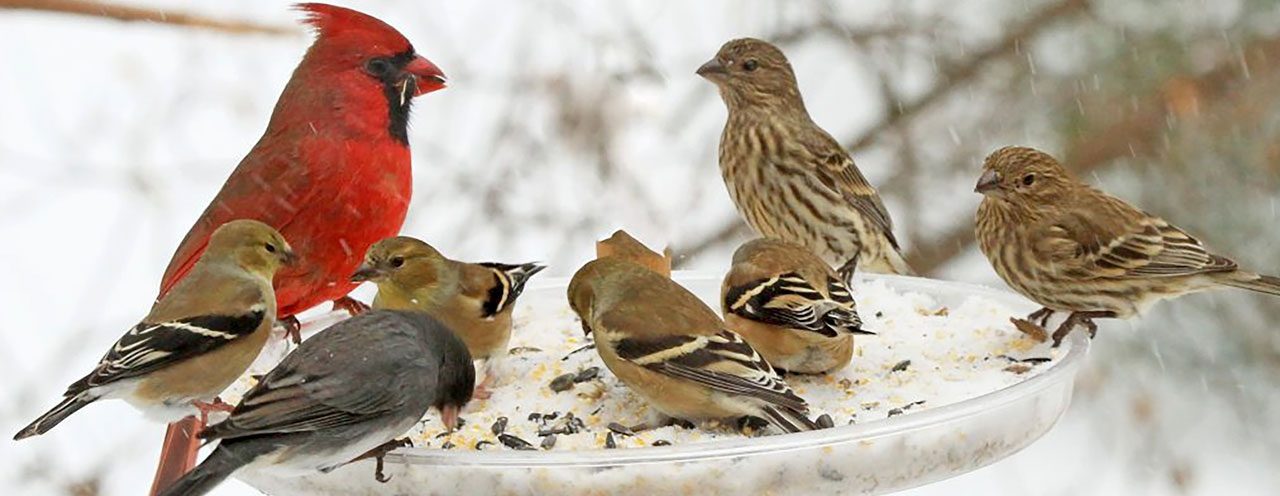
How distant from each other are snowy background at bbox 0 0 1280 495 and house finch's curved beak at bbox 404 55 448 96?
2024 mm

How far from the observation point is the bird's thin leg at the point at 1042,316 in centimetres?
401

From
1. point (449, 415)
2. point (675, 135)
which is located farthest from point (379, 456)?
point (675, 135)

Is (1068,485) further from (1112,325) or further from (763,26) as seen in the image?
(763,26)

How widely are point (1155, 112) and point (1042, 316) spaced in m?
2.58

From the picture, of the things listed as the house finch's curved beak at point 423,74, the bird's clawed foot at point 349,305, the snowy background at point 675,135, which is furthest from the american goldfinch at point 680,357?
the snowy background at point 675,135

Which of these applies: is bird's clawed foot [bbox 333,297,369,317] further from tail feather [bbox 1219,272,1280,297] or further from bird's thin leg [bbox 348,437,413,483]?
tail feather [bbox 1219,272,1280,297]

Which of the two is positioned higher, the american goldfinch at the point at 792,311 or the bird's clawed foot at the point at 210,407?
the american goldfinch at the point at 792,311

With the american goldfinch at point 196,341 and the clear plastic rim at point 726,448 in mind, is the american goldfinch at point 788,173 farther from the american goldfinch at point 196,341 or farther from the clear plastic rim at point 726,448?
the american goldfinch at point 196,341

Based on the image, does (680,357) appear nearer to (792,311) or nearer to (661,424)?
(661,424)

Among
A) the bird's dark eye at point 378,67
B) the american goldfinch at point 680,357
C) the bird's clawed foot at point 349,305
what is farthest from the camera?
the bird's clawed foot at point 349,305

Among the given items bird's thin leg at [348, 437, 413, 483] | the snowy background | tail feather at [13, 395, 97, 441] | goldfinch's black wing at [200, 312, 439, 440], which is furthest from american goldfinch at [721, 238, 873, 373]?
the snowy background

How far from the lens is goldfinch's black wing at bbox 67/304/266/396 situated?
10.1 ft

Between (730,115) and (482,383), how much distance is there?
178 centimetres

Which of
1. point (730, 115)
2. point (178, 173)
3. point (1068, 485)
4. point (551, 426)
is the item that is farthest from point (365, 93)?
point (1068, 485)
